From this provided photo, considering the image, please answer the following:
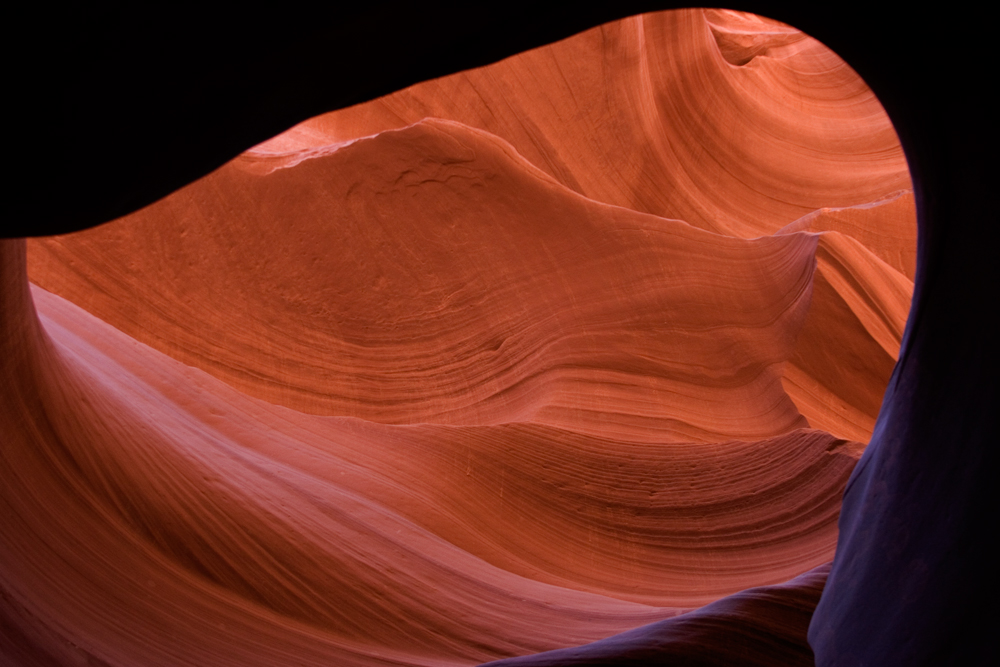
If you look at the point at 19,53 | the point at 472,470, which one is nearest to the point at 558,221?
the point at 472,470

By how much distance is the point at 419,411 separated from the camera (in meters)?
4.41

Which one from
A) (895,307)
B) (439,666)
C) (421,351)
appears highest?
(895,307)

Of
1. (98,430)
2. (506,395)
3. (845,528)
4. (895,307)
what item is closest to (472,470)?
(506,395)

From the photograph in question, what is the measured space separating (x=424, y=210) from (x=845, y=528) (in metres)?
3.50

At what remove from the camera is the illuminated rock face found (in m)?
2.55

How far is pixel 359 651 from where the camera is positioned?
2607 mm

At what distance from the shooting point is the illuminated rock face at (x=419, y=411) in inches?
101

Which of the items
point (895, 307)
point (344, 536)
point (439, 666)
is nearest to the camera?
point (439, 666)

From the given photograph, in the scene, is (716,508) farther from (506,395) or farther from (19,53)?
(19,53)

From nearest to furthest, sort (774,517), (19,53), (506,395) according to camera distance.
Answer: (19,53)
(774,517)
(506,395)

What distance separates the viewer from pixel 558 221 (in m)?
4.95

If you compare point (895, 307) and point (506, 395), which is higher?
point (895, 307)

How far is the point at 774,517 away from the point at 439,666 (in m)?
1.78

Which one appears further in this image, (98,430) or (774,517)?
(774,517)
